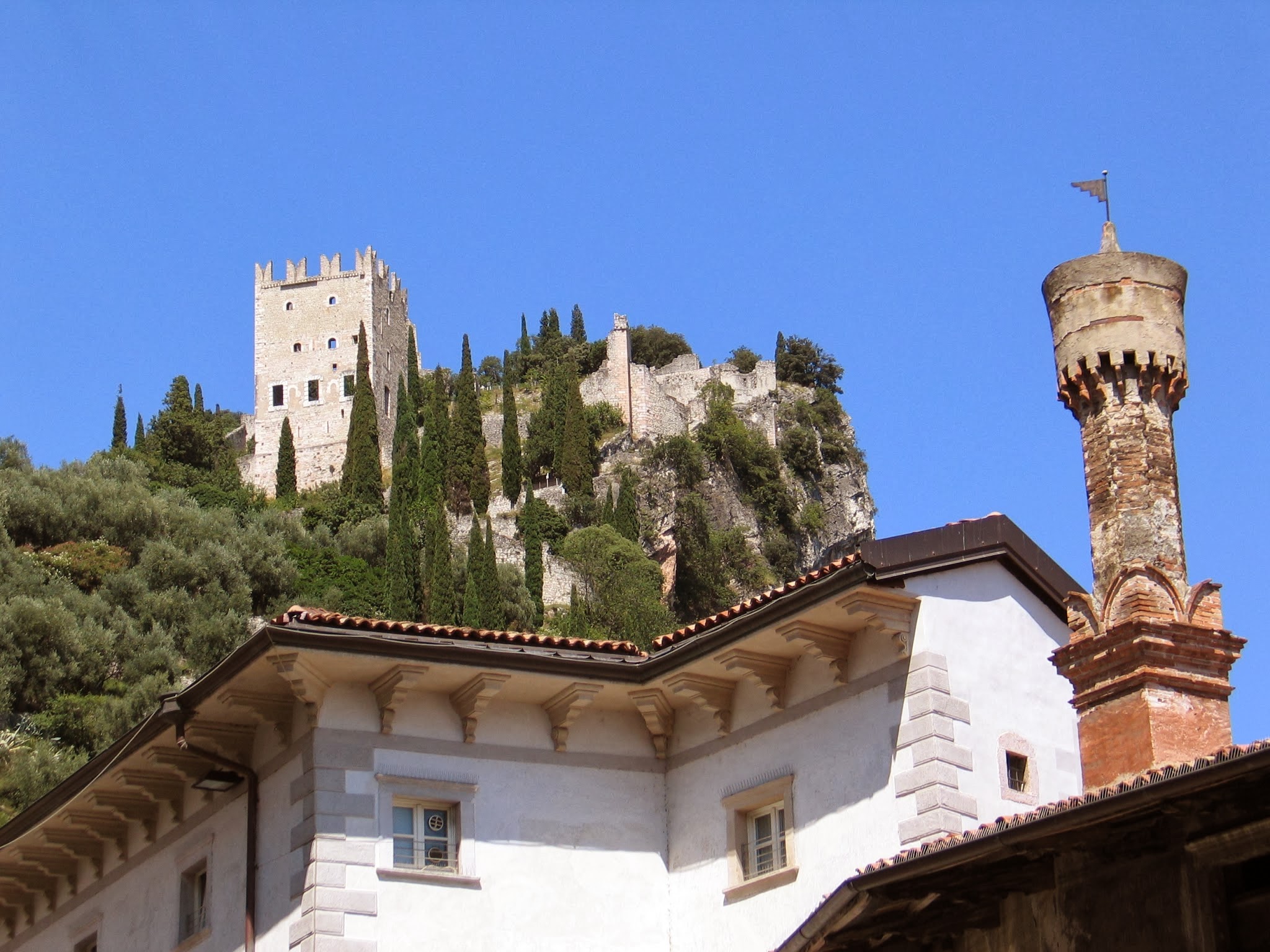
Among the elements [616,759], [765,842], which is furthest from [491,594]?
[765,842]

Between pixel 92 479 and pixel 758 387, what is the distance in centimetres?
4720

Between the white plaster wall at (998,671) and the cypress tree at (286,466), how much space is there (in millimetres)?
86057

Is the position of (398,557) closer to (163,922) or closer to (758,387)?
(758,387)

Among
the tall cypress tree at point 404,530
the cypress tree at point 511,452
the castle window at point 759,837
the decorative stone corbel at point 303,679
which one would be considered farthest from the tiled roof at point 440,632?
the cypress tree at point 511,452

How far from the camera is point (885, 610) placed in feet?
56.9

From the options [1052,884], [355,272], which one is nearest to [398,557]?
[355,272]

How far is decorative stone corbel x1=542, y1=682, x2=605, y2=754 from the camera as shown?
Result: 18969 millimetres

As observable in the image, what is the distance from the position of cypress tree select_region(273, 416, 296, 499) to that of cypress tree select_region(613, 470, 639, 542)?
21558mm

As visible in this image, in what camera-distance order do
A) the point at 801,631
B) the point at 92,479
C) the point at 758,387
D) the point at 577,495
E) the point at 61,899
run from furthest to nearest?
the point at 758,387, the point at 577,495, the point at 92,479, the point at 61,899, the point at 801,631

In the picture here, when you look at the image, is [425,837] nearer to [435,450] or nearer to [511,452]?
[435,450]

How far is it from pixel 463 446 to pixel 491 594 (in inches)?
965

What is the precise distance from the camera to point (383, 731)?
18.4 meters

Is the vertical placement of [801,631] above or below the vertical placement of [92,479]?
below

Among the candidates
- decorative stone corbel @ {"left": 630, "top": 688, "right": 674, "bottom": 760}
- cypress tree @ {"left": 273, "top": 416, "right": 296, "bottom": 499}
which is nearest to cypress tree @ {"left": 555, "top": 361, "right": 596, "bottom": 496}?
cypress tree @ {"left": 273, "top": 416, "right": 296, "bottom": 499}
